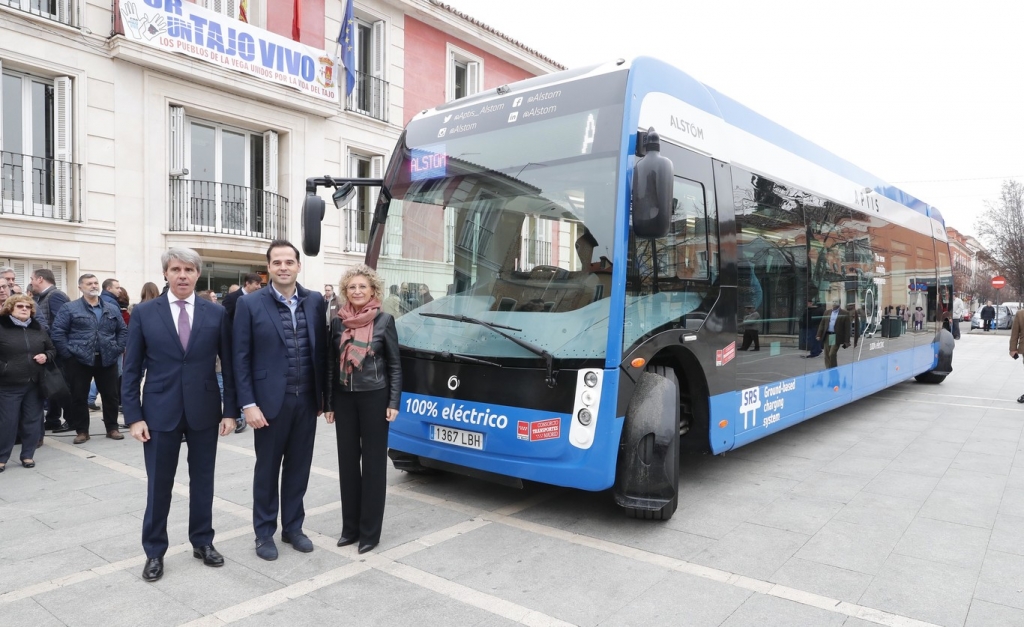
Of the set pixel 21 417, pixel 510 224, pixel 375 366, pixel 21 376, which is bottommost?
pixel 21 417

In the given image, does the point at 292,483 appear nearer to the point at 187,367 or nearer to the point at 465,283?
the point at 187,367

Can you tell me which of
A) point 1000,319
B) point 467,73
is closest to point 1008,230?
point 1000,319

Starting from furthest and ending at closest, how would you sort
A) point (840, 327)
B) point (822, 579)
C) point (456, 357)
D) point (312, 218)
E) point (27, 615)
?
point (840, 327) → point (312, 218) → point (456, 357) → point (822, 579) → point (27, 615)

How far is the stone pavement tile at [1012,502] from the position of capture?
5102 mm

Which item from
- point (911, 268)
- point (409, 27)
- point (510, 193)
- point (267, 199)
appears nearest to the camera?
point (510, 193)

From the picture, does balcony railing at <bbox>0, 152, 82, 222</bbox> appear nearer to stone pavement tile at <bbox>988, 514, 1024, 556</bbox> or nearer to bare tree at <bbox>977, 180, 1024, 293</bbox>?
stone pavement tile at <bbox>988, 514, 1024, 556</bbox>

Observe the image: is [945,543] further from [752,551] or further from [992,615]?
[752,551]

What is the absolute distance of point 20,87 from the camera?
10922mm

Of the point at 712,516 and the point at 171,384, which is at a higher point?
the point at 171,384

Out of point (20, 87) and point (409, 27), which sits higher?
point (409, 27)

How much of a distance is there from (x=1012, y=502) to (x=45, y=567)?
6673mm

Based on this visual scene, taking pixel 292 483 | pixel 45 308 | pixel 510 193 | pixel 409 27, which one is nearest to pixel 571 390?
pixel 510 193

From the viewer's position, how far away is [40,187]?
1113cm

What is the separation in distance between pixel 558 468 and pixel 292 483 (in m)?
1.66
